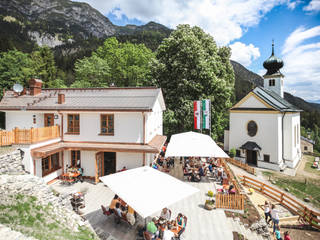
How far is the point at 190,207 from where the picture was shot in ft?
32.9

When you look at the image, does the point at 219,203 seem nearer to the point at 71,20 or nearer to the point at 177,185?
the point at 177,185

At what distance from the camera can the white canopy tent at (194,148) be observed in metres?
12.3

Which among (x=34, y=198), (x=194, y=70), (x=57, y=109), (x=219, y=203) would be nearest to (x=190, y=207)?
(x=219, y=203)

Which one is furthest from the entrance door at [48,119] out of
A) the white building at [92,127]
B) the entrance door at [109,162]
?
the entrance door at [109,162]

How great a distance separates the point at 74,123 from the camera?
13.6 m

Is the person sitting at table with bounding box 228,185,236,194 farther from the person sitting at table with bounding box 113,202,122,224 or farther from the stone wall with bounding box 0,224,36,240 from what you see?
the stone wall with bounding box 0,224,36,240

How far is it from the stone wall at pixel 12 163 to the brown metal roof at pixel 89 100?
3989 mm

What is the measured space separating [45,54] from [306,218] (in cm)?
4905

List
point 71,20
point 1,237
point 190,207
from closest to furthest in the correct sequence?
1. point 1,237
2. point 190,207
3. point 71,20

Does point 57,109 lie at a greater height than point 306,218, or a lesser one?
greater

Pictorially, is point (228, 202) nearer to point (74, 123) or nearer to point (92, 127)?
point (92, 127)

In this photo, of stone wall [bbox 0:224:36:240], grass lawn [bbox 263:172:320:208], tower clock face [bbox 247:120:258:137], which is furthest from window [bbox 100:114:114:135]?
tower clock face [bbox 247:120:258:137]

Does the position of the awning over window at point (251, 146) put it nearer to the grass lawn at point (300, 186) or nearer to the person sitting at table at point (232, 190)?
the grass lawn at point (300, 186)

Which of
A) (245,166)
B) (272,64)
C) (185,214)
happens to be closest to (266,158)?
(245,166)
